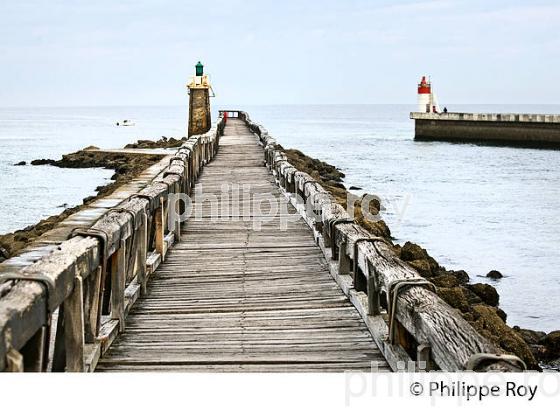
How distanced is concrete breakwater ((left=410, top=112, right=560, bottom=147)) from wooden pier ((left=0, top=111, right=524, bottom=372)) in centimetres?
5950

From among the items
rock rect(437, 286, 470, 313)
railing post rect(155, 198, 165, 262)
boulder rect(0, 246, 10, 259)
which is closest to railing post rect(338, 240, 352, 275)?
railing post rect(155, 198, 165, 262)

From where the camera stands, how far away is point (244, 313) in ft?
20.1

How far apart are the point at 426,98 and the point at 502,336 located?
61.8m

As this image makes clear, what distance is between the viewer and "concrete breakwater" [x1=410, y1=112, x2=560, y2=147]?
2581 inches

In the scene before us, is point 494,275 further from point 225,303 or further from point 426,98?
point 426,98

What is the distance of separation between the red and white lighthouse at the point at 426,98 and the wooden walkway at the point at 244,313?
59957mm

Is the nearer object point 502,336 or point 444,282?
point 502,336

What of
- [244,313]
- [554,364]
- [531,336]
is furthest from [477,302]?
[244,313]

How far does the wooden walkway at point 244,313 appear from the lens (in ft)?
16.4

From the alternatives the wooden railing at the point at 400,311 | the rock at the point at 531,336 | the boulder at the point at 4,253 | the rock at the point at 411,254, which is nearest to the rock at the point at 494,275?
the rock at the point at 411,254

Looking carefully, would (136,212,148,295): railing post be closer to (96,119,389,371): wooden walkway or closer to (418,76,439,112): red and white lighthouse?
(96,119,389,371): wooden walkway

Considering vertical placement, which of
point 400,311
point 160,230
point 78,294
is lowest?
point 160,230
